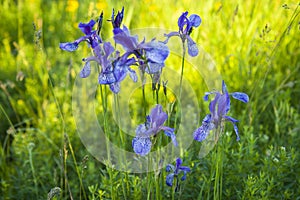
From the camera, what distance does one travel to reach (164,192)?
1971mm

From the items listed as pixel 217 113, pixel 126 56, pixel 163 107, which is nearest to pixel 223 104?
pixel 217 113

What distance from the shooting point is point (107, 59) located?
141cm

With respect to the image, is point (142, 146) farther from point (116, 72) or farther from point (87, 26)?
point (87, 26)

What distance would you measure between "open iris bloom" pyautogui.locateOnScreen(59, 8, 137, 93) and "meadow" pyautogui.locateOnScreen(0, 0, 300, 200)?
455mm

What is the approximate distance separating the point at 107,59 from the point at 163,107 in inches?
49.5

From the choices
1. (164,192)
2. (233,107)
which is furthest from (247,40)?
(164,192)

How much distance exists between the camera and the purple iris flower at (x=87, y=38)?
1.40 meters

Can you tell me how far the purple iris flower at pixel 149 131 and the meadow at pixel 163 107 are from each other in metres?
0.26

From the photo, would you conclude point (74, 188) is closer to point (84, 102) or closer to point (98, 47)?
point (84, 102)

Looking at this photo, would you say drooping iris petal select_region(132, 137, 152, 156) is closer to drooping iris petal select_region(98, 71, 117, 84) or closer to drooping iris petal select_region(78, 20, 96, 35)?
drooping iris petal select_region(98, 71, 117, 84)

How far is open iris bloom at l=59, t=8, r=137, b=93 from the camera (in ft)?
4.08

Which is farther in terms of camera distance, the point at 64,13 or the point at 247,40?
the point at 64,13

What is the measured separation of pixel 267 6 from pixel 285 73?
0.67 metres

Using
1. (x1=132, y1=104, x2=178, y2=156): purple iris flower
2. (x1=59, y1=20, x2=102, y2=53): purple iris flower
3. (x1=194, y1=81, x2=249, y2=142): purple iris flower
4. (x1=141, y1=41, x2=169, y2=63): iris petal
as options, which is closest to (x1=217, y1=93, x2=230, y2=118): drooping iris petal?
(x1=194, y1=81, x2=249, y2=142): purple iris flower
